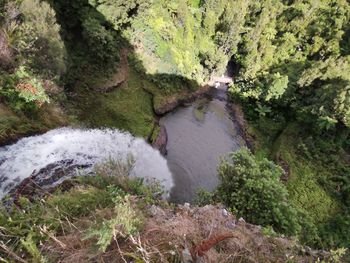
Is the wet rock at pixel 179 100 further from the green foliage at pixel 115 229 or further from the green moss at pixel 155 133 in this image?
the green foliage at pixel 115 229

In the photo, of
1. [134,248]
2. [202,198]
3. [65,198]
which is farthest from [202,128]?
[134,248]

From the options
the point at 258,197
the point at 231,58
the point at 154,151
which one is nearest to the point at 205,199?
the point at 258,197

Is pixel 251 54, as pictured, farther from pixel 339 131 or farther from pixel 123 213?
pixel 123 213

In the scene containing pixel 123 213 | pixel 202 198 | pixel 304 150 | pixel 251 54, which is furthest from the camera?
pixel 251 54

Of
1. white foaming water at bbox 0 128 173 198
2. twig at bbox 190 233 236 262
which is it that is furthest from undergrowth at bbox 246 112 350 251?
twig at bbox 190 233 236 262

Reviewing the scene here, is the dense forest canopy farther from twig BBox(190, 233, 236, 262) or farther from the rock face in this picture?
twig BBox(190, 233, 236, 262)

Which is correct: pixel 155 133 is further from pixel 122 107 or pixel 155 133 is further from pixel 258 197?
pixel 258 197
